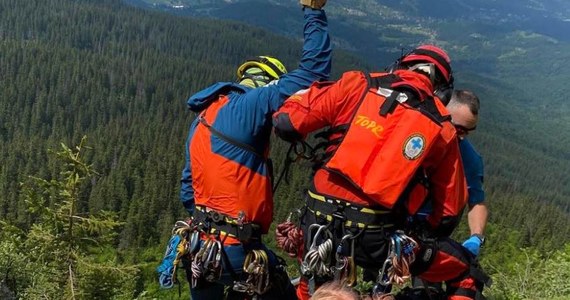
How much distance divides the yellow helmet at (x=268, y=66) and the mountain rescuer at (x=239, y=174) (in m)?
0.25

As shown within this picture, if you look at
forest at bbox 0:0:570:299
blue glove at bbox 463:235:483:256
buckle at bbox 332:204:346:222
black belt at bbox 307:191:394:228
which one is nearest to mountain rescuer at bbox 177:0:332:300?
black belt at bbox 307:191:394:228

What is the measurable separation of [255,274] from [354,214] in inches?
58.0

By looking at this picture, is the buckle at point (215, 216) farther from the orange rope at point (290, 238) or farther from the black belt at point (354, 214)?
the black belt at point (354, 214)

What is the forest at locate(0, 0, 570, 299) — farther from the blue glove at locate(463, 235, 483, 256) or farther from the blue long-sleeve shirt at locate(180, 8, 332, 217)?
the blue long-sleeve shirt at locate(180, 8, 332, 217)

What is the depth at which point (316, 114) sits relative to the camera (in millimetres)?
4648

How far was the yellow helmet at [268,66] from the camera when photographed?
6020mm

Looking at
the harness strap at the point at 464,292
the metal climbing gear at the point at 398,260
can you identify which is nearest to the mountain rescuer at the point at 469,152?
the harness strap at the point at 464,292

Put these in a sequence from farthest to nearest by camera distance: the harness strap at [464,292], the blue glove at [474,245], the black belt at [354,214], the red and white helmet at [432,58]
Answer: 1. the blue glove at [474,245]
2. the harness strap at [464,292]
3. the red and white helmet at [432,58]
4. the black belt at [354,214]

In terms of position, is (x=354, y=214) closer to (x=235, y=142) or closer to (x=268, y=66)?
(x=235, y=142)

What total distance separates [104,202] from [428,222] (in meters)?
82.2

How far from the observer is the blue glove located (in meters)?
5.88

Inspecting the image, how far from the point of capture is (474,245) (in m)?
5.97

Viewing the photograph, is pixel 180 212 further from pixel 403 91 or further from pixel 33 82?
pixel 33 82

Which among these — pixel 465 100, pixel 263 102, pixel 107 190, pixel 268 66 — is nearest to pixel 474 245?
pixel 465 100
